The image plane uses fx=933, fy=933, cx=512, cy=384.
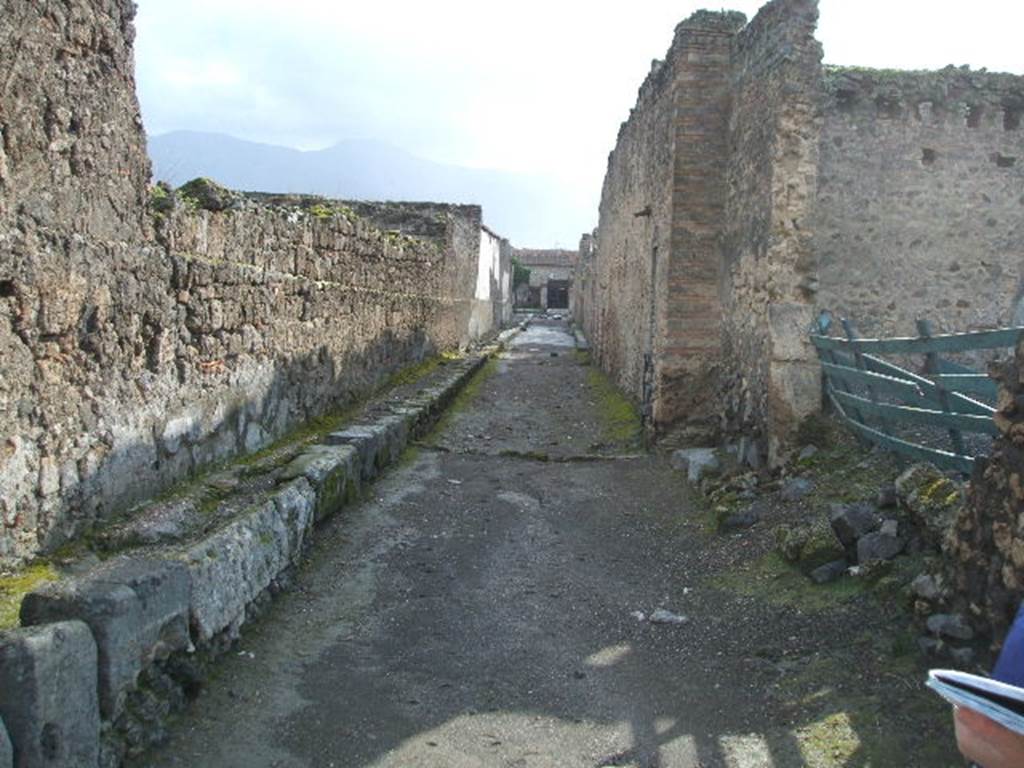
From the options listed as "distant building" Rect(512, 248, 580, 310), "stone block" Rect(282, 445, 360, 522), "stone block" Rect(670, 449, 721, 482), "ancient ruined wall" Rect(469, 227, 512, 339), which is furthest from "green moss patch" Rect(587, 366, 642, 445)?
"distant building" Rect(512, 248, 580, 310)

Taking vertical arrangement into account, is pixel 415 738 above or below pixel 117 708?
below

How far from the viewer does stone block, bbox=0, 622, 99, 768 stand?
250 centimetres

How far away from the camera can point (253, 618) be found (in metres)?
4.29

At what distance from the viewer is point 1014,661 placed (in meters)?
2.08

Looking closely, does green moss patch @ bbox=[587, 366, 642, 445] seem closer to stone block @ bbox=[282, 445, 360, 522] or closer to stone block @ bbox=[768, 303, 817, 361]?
stone block @ bbox=[768, 303, 817, 361]

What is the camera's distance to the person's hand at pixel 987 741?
5.96ft

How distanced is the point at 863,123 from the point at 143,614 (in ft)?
23.8

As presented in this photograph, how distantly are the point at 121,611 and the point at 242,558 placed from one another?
110cm

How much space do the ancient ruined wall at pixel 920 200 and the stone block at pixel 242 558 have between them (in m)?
5.09

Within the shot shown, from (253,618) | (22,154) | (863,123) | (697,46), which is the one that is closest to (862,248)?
(863,123)

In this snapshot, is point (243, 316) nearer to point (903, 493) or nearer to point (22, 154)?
point (22, 154)

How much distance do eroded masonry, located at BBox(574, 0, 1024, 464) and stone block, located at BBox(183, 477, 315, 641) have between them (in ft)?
12.1

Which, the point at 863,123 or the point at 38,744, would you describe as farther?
the point at 863,123

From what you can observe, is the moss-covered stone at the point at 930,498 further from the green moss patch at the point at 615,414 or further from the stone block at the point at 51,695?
the green moss patch at the point at 615,414
